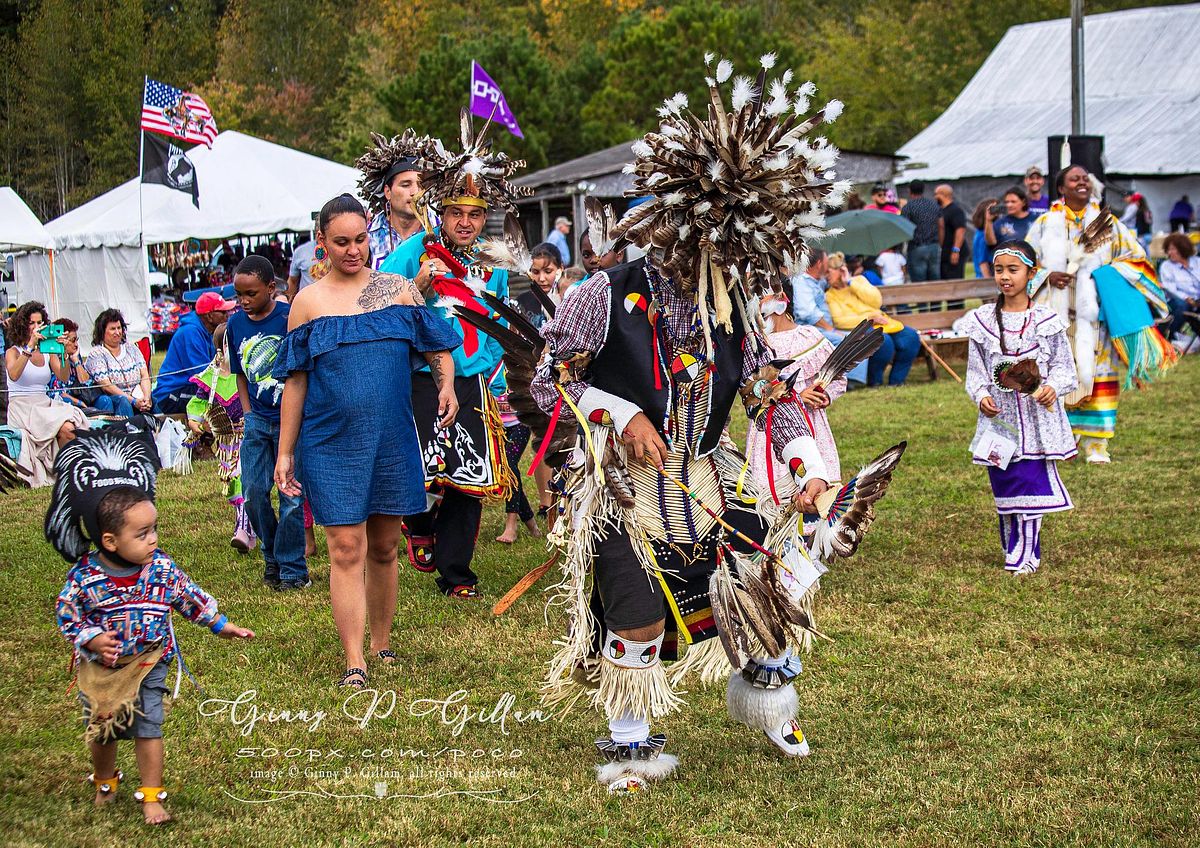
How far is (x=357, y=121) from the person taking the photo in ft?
120

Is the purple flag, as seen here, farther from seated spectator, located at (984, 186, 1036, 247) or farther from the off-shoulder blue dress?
the off-shoulder blue dress

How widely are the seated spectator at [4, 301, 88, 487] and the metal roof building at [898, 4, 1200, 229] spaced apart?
2451 cm

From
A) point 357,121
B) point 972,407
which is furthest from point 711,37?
point 972,407

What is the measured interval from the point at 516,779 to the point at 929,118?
45.9 metres

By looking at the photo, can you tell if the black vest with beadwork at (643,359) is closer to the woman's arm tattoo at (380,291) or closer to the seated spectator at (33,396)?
the woman's arm tattoo at (380,291)

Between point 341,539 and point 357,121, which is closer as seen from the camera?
point 341,539

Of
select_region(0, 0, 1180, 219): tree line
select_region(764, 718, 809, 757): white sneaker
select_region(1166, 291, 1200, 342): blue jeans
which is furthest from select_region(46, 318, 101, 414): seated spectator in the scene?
select_region(1166, 291, 1200, 342): blue jeans

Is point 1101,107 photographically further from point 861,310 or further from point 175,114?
point 175,114

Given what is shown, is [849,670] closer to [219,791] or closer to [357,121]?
[219,791]

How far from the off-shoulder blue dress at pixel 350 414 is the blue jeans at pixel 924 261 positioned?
→ 14232 millimetres

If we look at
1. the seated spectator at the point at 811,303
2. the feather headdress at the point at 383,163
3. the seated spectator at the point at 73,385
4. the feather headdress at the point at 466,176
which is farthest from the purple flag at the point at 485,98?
the feather headdress at the point at 466,176

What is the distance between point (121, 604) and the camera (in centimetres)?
366

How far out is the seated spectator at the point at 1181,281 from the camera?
15531mm

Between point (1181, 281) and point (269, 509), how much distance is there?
12805 mm
